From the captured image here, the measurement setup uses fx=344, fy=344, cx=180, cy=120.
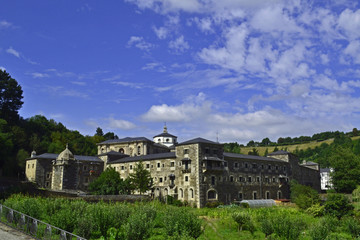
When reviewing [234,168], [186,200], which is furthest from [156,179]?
[234,168]

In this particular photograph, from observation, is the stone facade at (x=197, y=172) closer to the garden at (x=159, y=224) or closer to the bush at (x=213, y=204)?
the bush at (x=213, y=204)

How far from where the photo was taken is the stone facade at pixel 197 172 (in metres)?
56.2

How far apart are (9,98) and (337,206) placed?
73012 millimetres

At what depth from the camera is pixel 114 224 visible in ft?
81.9

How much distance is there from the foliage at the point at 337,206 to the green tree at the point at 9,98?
69.7m

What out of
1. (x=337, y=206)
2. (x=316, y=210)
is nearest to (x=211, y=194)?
(x=316, y=210)

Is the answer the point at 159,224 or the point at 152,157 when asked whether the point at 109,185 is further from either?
the point at 159,224

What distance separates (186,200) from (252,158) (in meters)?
16.7

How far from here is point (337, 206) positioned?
138 feet

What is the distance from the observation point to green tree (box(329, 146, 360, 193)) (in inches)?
2719

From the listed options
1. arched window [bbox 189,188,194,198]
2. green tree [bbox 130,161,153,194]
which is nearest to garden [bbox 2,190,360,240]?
arched window [bbox 189,188,194,198]

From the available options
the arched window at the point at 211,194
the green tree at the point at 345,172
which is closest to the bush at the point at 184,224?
the arched window at the point at 211,194

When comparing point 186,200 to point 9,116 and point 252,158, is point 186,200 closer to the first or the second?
point 252,158

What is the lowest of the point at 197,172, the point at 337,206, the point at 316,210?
the point at 316,210
